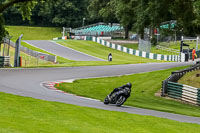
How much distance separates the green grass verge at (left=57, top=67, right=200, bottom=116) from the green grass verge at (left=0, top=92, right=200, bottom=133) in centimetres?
476

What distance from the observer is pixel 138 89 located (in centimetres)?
2534

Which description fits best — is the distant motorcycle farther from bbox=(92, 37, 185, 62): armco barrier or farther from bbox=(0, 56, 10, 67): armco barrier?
bbox=(92, 37, 185, 62): armco barrier

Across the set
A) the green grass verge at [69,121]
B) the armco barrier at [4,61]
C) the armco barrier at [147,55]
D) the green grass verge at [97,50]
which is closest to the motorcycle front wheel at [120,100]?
the green grass verge at [69,121]

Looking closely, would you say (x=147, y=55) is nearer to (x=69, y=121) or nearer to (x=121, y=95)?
(x=121, y=95)

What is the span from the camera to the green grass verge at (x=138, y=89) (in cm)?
1958

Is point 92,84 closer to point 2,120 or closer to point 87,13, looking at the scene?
point 2,120

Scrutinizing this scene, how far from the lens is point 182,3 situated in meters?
34.0

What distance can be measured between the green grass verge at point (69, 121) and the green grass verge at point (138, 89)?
476cm

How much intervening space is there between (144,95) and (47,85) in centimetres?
537

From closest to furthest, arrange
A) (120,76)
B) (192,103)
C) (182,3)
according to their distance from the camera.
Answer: (192,103), (120,76), (182,3)

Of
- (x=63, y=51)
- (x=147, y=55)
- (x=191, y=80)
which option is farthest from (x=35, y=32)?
(x=191, y=80)

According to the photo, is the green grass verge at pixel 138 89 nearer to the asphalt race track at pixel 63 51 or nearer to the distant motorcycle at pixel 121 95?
the distant motorcycle at pixel 121 95

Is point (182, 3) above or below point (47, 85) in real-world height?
above

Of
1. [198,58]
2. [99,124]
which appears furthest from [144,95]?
[198,58]
